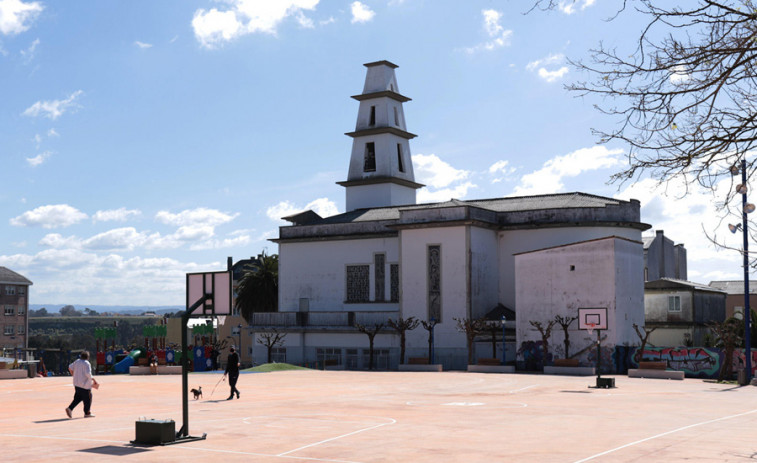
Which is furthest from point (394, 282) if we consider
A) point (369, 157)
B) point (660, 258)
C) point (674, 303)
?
point (660, 258)

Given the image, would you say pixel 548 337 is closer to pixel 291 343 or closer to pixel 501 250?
pixel 501 250

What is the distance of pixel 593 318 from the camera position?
155 ft

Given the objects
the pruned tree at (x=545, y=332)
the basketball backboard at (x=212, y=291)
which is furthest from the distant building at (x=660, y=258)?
the basketball backboard at (x=212, y=291)

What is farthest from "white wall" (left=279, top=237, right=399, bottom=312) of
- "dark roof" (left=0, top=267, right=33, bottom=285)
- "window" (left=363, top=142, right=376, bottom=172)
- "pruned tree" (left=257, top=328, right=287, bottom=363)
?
"dark roof" (left=0, top=267, right=33, bottom=285)

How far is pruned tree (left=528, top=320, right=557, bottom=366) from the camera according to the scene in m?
50.9

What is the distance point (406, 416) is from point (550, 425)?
4075mm

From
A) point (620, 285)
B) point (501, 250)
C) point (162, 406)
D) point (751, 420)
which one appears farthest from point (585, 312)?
point (162, 406)

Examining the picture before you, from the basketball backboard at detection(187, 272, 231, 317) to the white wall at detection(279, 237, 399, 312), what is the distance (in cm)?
4237

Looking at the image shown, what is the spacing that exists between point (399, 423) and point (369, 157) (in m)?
54.3

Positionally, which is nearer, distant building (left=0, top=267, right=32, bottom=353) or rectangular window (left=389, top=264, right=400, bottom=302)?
rectangular window (left=389, top=264, right=400, bottom=302)

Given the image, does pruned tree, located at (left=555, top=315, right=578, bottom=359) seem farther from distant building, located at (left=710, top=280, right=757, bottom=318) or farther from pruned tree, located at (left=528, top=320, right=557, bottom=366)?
distant building, located at (left=710, top=280, right=757, bottom=318)

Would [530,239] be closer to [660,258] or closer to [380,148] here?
[380,148]

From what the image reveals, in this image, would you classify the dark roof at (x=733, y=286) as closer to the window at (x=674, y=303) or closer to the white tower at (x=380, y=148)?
the window at (x=674, y=303)

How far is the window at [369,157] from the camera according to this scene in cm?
7406
